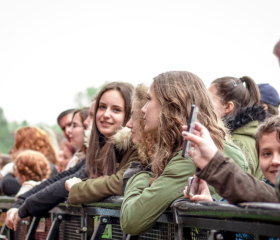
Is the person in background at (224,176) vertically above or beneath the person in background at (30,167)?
above

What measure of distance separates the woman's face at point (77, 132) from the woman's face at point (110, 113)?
1.72m

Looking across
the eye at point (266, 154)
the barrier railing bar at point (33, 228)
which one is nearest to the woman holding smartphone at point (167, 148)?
the eye at point (266, 154)

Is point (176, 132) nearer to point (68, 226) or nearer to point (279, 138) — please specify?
point (279, 138)

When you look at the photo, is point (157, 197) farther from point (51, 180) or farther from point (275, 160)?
point (51, 180)

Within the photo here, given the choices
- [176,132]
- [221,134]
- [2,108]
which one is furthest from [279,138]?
[2,108]

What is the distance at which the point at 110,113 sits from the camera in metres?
4.36

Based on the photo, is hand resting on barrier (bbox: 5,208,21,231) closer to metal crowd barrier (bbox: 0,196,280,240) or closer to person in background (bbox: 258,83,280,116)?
metal crowd barrier (bbox: 0,196,280,240)

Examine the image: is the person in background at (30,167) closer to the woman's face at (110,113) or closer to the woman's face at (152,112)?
the woman's face at (110,113)

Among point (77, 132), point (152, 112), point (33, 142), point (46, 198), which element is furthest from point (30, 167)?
point (152, 112)

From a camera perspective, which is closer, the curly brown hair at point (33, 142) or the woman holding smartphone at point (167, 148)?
the woman holding smartphone at point (167, 148)

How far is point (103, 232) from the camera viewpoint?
325 centimetres

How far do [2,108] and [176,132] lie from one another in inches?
2264

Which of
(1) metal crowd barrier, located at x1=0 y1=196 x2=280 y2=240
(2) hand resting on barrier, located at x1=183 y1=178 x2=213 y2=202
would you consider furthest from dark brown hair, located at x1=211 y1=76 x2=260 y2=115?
(2) hand resting on barrier, located at x1=183 y1=178 x2=213 y2=202

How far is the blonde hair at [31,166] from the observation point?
6074 millimetres
